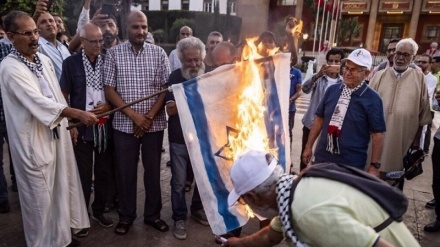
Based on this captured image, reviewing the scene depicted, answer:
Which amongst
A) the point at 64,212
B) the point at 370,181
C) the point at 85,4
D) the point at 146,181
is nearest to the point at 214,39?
the point at 85,4

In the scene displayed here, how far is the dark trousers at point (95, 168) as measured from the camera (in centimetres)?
363

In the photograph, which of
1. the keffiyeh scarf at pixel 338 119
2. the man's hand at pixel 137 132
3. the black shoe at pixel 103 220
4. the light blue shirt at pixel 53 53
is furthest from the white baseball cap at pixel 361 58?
the light blue shirt at pixel 53 53

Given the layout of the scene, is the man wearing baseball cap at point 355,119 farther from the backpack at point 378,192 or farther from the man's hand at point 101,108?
the man's hand at point 101,108

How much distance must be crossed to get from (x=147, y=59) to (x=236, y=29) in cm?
3089

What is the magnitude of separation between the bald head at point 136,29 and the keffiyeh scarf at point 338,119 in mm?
1984

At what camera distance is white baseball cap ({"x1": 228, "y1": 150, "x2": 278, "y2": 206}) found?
5.81 ft

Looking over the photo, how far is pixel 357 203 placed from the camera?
1519mm

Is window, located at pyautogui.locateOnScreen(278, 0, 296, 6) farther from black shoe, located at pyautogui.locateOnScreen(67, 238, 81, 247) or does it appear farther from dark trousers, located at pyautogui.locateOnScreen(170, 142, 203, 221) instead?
black shoe, located at pyautogui.locateOnScreen(67, 238, 81, 247)

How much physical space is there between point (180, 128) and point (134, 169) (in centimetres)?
63

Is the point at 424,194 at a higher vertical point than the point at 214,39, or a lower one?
lower

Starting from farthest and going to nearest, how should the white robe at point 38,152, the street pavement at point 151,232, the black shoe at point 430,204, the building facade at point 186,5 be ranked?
1. the building facade at point 186,5
2. the black shoe at point 430,204
3. the street pavement at point 151,232
4. the white robe at point 38,152

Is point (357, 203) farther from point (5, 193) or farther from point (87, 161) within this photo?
point (5, 193)

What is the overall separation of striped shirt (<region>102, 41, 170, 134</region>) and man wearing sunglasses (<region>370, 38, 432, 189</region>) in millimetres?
2713

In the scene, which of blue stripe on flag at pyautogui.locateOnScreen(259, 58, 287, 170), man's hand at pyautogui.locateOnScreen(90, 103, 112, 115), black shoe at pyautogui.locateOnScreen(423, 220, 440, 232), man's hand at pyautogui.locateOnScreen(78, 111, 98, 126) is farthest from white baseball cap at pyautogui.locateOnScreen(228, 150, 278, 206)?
black shoe at pyautogui.locateOnScreen(423, 220, 440, 232)
